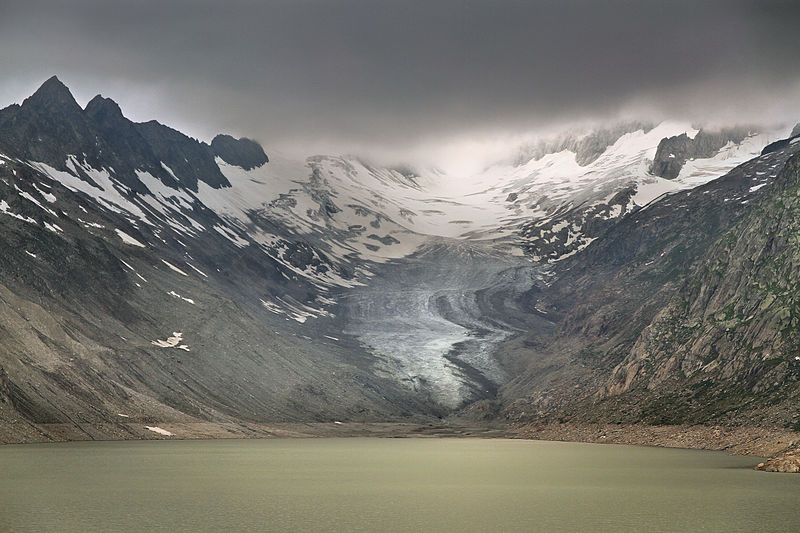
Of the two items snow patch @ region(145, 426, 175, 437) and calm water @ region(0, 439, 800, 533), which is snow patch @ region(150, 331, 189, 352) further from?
calm water @ region(0, 439, 800, 533)

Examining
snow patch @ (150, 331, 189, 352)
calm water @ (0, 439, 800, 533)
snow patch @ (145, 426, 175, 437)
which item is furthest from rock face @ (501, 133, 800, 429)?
snow patch @ (150, 331, 189, 352)

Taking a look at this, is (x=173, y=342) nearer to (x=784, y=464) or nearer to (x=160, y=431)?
(x=160, y=431)

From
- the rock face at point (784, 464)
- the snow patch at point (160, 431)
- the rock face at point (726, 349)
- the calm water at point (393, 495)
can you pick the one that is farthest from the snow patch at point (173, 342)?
the rock face at point (784, 464)

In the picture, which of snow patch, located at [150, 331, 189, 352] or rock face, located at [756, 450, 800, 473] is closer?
rock face, located at [756, 450, 800, 473]

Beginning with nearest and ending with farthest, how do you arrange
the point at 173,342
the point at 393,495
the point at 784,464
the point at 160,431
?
the point at 393,495
the point at 784,464
the point at 160,431
the point at 173,342

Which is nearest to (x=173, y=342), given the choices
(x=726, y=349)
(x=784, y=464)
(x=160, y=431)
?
(x=160, y=431)

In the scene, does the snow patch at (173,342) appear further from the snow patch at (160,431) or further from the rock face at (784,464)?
the rock face at (784,464)

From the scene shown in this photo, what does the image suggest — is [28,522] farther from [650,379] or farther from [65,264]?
[65,264]

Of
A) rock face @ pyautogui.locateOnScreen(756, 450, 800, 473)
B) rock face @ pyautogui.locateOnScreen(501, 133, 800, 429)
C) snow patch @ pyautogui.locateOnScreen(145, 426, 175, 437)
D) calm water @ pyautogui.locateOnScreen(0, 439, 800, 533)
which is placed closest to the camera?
calm water @ pyautogui.locateOnScreen(0, 439, 800, 533)

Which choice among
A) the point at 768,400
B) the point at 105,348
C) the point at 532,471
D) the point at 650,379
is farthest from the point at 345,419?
the point at 532,471
